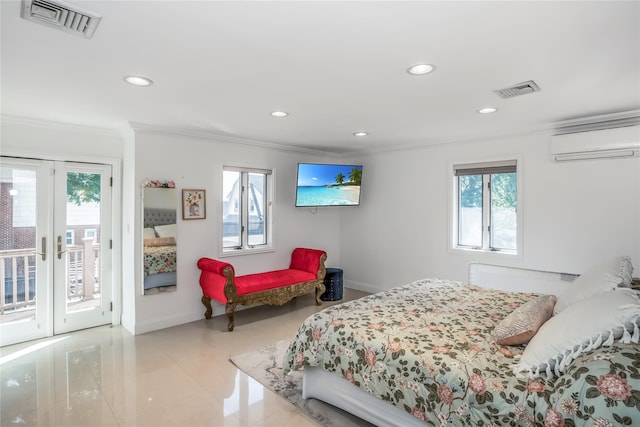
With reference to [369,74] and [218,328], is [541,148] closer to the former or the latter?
[369,74]

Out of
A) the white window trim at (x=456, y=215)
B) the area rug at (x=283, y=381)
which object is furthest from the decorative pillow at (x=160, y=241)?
the white window trim at (x=456, y=215)

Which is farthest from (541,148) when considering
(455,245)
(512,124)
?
(455,245)

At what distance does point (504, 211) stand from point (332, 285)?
263 cm

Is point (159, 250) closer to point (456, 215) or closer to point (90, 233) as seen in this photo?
point (90, 233)

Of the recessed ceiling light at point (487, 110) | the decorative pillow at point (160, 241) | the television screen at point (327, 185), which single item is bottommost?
the decorative pillow at point (160, 241)

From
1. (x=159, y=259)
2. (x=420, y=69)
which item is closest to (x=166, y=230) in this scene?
(x=159, y=259)

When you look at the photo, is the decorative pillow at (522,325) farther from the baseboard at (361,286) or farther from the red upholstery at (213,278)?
the baseboard at (361,286)

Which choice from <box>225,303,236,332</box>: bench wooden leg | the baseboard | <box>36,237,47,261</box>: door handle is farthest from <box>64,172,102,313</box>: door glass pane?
the baseboard

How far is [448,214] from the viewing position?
4855mm

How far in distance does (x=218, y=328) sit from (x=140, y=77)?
→ 290 cm

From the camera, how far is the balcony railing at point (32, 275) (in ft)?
12.1

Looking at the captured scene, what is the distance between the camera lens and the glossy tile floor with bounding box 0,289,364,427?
2.42 meters

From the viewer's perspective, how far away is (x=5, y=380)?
290 cm

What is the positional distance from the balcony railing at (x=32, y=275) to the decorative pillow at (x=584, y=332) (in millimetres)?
4499
